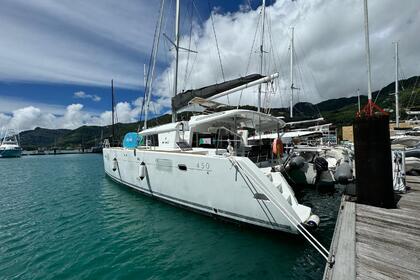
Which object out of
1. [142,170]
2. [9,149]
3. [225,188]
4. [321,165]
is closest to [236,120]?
[225,188]

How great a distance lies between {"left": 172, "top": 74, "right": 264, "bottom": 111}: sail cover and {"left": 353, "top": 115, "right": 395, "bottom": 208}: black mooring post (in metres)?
4.67

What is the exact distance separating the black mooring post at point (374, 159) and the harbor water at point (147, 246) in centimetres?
164

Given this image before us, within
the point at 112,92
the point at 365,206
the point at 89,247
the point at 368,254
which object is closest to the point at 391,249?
the point at 368,254

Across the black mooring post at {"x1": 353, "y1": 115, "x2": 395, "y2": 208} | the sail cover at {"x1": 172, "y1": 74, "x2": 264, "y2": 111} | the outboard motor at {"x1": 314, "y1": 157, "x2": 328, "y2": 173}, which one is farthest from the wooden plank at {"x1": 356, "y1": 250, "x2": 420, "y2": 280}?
the outboard motor at {"x1": 314, "y1": 157, "x2": 328, "y2": 173}

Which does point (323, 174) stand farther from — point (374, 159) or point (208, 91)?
point (208, 91)

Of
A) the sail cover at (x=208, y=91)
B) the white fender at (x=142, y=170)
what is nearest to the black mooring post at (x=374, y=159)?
the sail cover at (x=208, y=91)

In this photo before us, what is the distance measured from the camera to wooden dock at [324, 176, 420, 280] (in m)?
2.83

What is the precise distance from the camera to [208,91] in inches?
381

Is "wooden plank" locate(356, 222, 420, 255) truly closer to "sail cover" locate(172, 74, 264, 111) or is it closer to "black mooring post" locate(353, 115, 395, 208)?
"black mooring post" locate(353, 115, 395, 208)

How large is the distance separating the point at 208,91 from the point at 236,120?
6.17 feet

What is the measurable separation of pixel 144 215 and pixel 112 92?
23454 millimetres

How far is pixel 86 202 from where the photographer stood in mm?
10227

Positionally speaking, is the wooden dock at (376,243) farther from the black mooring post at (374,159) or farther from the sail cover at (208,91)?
the sail cover at (208,91)

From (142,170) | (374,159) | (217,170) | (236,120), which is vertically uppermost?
(236,120)
